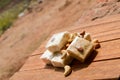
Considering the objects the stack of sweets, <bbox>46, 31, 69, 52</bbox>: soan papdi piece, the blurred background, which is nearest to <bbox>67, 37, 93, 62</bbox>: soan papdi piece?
the stack of sweets

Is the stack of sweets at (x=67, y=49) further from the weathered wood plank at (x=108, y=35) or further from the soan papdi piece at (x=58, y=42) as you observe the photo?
the weathered wood plank at (x=108, y=35)

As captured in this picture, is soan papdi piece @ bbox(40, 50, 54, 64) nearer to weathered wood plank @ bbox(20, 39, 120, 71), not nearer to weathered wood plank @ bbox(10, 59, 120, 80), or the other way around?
weathered wood plank @ bbox(10, 59, 120, 80)

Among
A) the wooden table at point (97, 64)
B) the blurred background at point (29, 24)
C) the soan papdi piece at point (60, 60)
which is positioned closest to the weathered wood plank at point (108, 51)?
the wooden table at point (97, 64)

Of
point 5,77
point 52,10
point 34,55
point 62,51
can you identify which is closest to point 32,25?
point 52,10

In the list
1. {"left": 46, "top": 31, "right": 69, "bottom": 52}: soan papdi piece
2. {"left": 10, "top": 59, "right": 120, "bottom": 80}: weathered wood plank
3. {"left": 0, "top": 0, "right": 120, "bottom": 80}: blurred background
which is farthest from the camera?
{"left": 0, "top": 0, "right": 120, "bottom": 80}: blurred background

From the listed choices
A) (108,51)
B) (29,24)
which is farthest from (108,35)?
(29,24)

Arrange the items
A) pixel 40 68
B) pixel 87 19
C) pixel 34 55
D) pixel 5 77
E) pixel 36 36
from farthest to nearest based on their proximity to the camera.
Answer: pixel 36 36
pixel 5 77
pixel 87 19
pixel 34 55
pixel 40 68

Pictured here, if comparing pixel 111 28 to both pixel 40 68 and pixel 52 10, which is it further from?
pixel 52 10
